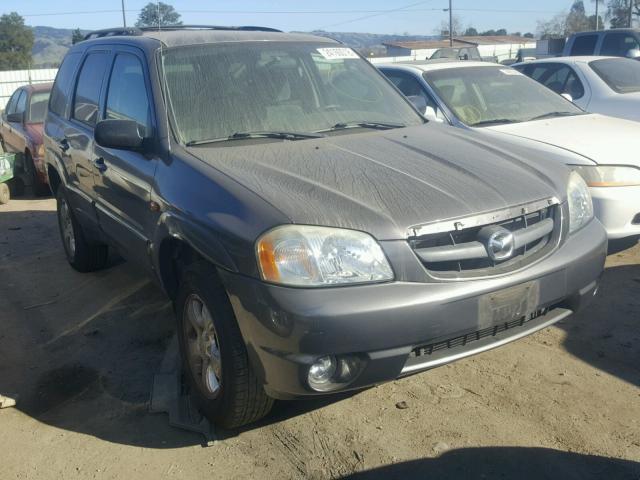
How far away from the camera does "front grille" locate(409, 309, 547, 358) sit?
9.67 feet

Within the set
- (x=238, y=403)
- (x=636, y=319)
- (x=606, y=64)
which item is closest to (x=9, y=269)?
(x=238, y=403)

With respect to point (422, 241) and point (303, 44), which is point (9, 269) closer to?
point (303, 44)

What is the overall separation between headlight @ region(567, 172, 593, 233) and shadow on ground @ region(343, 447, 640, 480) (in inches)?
42.4

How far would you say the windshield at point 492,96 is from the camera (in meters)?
6.38

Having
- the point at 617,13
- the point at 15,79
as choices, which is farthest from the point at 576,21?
the point at 15,79

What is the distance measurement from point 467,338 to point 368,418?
70 cm

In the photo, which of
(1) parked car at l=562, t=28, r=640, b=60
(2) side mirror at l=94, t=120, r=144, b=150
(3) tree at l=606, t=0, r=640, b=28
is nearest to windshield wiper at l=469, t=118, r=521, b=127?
(2) side mirror at l=94, t=120, r=144, b=150

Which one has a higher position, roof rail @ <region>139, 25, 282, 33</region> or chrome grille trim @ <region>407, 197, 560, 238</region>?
roof rail @ <region>139, 25, 282, 33</region>

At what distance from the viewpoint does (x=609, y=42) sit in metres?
12.8

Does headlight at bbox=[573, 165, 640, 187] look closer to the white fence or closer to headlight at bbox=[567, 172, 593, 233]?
headlight at bbox=[567, 172, 593, 233]

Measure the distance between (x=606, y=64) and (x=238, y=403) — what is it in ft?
23.7

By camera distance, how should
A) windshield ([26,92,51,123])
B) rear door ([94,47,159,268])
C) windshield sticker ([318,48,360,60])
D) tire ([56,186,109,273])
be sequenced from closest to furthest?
rear door ([94,47,159,268]), windshield sticker ([318,48,360,60]), tire ([56,186,109,273]), windshield ([26,92,51,123])

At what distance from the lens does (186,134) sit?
3666mm

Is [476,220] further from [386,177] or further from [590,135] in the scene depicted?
[590,135]
